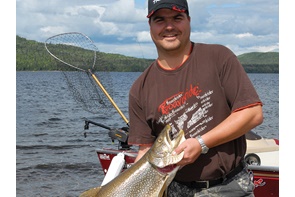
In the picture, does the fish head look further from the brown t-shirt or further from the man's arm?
the brown t-shirt

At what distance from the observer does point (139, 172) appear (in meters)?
3.44

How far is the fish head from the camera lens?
325cm

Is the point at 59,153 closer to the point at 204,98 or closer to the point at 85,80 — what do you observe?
the point at 85,80

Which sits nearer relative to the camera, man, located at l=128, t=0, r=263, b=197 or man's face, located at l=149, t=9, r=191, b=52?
man, located at l=128, t=0, r=263, b=197

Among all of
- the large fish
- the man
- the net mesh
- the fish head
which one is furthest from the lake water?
the fish head

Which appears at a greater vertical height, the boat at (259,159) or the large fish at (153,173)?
the large fish at (153,173)

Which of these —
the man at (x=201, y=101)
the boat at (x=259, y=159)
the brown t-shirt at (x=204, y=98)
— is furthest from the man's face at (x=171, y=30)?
the boat at (x=259, y=159)

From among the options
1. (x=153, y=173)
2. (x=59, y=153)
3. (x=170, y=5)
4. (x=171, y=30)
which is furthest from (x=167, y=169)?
(x=59, y=153)

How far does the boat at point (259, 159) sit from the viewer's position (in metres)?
7.28

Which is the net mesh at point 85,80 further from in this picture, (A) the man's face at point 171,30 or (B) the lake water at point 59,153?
(A) the man's face at point 171,30

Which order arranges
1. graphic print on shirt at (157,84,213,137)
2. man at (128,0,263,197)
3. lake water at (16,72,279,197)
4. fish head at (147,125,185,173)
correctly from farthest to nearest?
1. lake water at (16,72,279,197)
2. graphic print on shirt at (157,84,213,137)
3. man at (128,0,263,197)
4. fish head at (147,125,185,173)

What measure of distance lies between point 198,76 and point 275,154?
5186mm

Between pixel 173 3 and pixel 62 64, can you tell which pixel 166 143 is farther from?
pixel 62 64

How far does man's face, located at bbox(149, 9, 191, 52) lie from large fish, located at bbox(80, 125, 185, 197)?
0.59m
